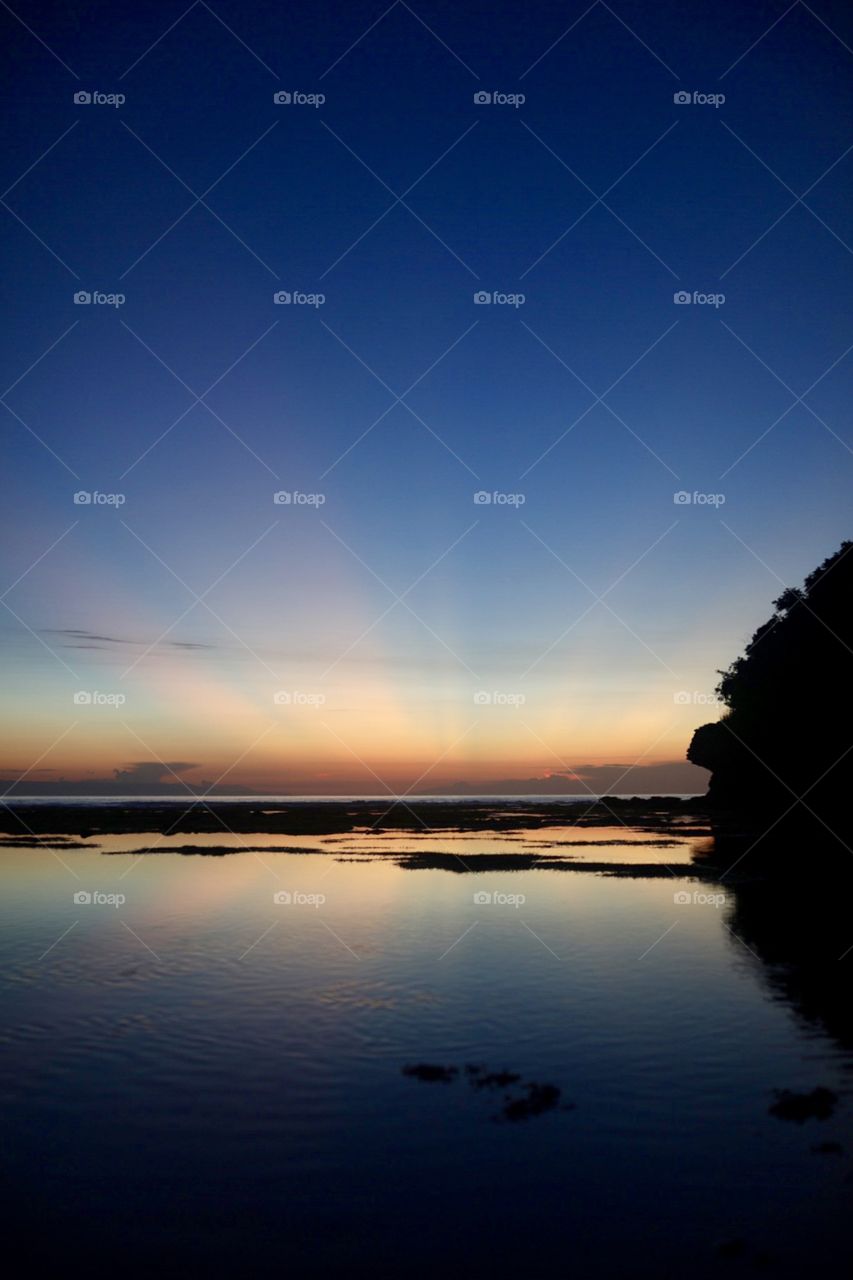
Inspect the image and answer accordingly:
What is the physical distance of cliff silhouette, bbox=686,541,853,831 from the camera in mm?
61812

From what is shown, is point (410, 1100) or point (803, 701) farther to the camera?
point (803, 701)

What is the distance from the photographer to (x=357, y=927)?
30125mm

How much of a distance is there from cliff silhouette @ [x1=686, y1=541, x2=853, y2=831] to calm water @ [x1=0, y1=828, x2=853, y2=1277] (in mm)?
37223

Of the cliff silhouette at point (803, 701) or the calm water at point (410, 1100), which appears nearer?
the calm water at point (410, 1100)

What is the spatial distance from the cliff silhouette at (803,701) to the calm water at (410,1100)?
37.2 m

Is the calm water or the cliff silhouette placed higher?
the cliff silhouette

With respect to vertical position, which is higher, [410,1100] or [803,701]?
[803,701]

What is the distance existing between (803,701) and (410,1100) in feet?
193

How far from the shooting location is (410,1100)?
47.4ft

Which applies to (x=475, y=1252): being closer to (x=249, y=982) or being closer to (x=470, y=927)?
(x=249, y=982)

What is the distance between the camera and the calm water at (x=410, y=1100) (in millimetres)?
10492

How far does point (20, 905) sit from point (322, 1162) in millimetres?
26600

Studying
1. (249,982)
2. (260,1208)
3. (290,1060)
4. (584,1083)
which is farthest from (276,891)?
(260,1208)

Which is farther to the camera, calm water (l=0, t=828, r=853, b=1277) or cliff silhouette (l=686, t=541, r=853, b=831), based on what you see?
cliff silhouette (l=686, t=541, r=853, b=831)
